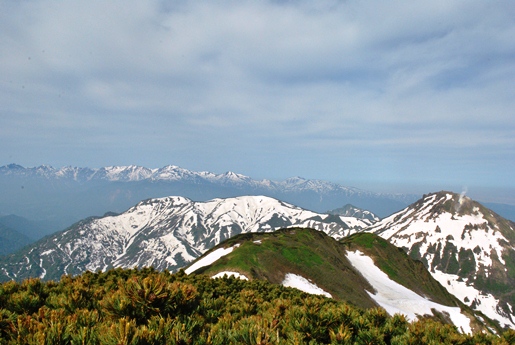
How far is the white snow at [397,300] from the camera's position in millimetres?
65875

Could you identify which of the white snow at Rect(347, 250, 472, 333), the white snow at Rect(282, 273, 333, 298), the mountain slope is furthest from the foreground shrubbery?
the white snow at Rect(347, 250, 472, 333)

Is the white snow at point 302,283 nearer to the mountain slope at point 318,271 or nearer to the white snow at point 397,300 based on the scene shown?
the mountain slope at point 318,271

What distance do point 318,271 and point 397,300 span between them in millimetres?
25110

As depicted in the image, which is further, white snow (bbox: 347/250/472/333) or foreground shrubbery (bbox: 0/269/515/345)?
white snow (bbox: 347/250/472/333)

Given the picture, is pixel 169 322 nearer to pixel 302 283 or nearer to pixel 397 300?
pixel 302 283

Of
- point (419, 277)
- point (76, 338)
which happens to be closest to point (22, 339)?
point (76, 338)

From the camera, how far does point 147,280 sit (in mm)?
7402

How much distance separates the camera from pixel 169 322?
5805mm

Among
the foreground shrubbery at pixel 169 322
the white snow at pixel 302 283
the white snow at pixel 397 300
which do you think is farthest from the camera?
the white snow at pixel 397 300

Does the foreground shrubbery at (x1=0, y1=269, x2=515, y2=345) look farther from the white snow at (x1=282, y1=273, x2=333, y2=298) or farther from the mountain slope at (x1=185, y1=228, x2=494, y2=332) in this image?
the white snow at (x1=282, y1=273, x2=333, y2=298)

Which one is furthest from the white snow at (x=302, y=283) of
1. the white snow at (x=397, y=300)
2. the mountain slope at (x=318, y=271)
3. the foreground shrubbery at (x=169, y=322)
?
the foreground shrubbery at (x=169, y=322)

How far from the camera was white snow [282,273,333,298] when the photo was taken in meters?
54.0

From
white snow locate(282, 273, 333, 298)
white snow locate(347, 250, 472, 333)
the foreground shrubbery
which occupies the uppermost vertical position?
the foreground shrubbery

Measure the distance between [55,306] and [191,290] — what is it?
3.94 meters
